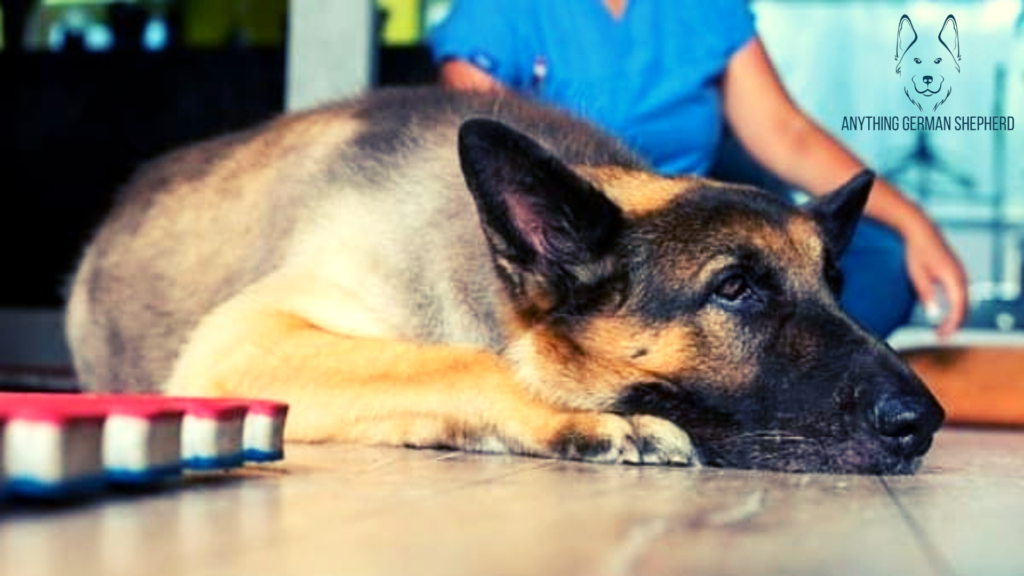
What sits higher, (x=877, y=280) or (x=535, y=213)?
(x=535, y=213)

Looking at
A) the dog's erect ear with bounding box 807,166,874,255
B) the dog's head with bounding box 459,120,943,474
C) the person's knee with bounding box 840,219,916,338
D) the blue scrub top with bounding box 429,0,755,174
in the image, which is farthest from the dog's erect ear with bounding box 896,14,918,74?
the dog's head with bounding box 459,120,943,474

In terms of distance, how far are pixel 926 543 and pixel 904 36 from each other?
318cm

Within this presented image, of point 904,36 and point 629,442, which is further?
point 904,36

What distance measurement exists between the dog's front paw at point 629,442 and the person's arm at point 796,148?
1.26 m

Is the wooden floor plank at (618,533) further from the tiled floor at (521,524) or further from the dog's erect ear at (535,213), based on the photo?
the dog's erect ear at (535,213)

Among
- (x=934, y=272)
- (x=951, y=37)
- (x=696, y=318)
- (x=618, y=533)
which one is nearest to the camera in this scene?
(x=618, y=533)

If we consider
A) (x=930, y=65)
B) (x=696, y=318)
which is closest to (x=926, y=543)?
(x=696, y=318)

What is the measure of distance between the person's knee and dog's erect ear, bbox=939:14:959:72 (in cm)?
80

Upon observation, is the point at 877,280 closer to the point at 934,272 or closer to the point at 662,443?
the point at 934,272

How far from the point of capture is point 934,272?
3150mm

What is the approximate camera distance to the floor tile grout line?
1296 millimetres

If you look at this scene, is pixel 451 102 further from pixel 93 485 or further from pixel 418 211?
pixel 93 485

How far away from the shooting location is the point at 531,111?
2771 mm

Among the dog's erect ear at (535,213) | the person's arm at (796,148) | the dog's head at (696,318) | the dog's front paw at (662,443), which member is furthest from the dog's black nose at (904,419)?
the person's arm at (796,148)
